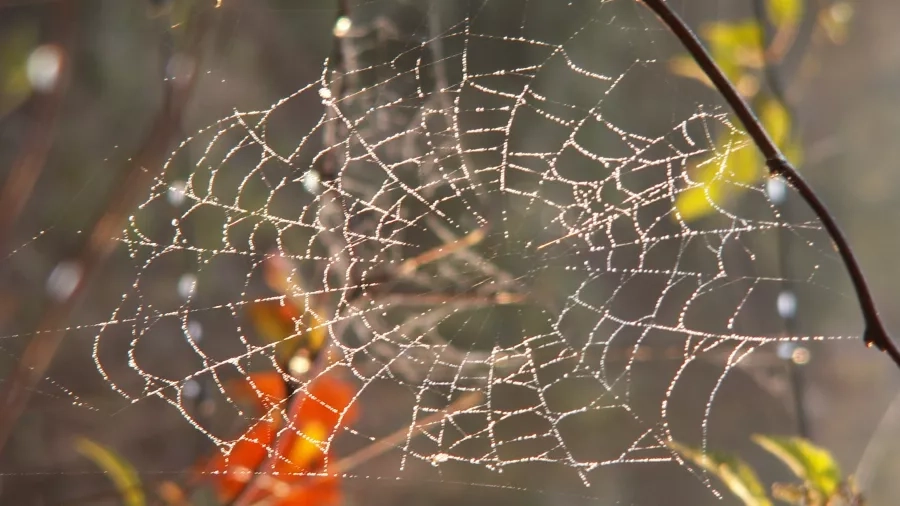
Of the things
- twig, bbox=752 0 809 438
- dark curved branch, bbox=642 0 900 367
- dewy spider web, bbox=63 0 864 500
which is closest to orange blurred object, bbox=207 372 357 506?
dewy spider web, bbox=63 0 864 500

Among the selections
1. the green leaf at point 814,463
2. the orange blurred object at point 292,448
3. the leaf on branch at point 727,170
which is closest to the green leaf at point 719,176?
the leaf on branch at point 727,170

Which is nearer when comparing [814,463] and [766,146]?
[766,146]

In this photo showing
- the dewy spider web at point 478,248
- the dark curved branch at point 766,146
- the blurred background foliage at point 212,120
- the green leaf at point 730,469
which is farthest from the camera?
the blurred background foliage at point 212,120

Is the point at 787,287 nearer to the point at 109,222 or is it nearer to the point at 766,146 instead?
the point at 766,146

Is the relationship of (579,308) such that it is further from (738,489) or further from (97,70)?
(97,70)

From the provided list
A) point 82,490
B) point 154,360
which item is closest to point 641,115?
point 154,360

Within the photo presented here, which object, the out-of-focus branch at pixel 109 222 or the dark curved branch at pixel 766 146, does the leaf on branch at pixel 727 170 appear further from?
the out-of-focus branch at pixel 109 222

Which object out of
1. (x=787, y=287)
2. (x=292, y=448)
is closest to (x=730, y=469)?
(x=292, y=448)
